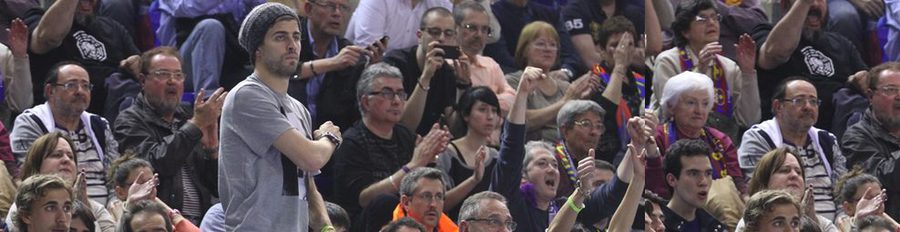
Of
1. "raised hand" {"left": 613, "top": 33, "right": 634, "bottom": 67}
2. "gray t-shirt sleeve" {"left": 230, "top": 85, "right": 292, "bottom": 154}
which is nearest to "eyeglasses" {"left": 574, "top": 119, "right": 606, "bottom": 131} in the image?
"raised hand" {"left": 613, "top": 33, "right": 634, "bottom": 67}

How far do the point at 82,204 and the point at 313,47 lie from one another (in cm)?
228

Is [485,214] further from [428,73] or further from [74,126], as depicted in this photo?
[74,126]

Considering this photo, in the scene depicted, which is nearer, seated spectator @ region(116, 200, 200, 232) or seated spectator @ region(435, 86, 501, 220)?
seated spectator @ region(116, 200, 200, 232)

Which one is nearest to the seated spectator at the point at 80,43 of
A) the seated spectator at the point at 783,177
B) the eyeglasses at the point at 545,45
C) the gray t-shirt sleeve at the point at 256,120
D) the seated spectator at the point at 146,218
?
the seated spectator at the point at 146,218

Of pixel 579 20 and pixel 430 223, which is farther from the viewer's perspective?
pixel 579 20

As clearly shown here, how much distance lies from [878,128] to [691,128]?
7.92ft

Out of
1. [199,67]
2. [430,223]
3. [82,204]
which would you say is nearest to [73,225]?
[82,204]

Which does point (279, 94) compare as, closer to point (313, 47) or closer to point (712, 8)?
point (712, 8)

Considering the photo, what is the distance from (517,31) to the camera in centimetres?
1039

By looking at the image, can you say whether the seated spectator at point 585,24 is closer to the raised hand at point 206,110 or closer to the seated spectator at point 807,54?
the seated spectator at point 807,54

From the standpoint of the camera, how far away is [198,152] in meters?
8.25

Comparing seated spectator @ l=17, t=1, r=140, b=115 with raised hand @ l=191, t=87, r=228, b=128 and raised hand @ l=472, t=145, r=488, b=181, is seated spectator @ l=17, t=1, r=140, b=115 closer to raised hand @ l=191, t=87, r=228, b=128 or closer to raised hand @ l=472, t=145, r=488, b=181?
raised hand @ l=191, t=87, r=228, b=128

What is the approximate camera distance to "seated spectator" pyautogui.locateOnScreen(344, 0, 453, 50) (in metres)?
9.46

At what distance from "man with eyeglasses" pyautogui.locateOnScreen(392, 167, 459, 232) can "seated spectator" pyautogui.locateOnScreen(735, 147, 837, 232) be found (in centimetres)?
134
